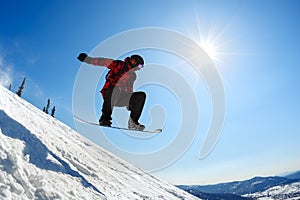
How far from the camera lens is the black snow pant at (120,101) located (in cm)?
914

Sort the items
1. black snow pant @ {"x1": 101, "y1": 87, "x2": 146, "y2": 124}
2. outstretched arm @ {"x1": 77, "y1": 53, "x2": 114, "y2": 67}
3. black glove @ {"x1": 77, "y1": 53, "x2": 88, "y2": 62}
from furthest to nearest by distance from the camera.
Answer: black snow pant @ {"x1": 101, "y1": 87, "x2": 146, "y2": 124} → outstretched arm @ {"x1": 77, "y1": 53, "x2": 114, "y2": 67} → black glove @ {"x1": 77, "y1": 53, "x2": 88, "y2": 62}

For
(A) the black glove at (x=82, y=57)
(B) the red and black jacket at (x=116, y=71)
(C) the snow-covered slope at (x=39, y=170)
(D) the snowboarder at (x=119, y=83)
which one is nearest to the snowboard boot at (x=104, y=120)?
(D) the snowboarder at (x=119, y=83)

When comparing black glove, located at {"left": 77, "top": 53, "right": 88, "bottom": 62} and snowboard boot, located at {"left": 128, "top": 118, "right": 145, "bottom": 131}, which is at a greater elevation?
black glove, located at {"left": 77, "top": 53, "right": 88, "bottom": 62}

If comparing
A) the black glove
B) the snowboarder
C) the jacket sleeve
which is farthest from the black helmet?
the black glove

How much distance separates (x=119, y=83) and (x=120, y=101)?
711 millimetres

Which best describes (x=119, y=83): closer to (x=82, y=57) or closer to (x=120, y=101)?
(x=120, y=101)

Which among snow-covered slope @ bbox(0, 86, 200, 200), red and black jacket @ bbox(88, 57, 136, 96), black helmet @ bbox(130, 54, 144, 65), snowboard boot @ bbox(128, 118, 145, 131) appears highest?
black helmet @ bbox(130, 54, 144, 65)

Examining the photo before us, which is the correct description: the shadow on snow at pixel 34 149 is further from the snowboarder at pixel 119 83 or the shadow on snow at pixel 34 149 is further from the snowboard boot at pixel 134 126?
the snowboard boot at pixel 134 126

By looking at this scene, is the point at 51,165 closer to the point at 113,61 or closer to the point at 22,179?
the point at 22,179

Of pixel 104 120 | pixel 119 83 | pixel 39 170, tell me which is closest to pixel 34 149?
pixel 39 170

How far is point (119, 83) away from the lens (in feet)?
29.8

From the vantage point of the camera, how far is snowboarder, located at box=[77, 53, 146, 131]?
355 inches

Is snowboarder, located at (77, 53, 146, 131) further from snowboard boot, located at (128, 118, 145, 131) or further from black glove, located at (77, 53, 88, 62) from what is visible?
snowboard boot, located at (128, 118, 145, 131)

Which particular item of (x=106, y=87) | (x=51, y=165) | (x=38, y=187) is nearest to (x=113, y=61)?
(x=106, y=87)
